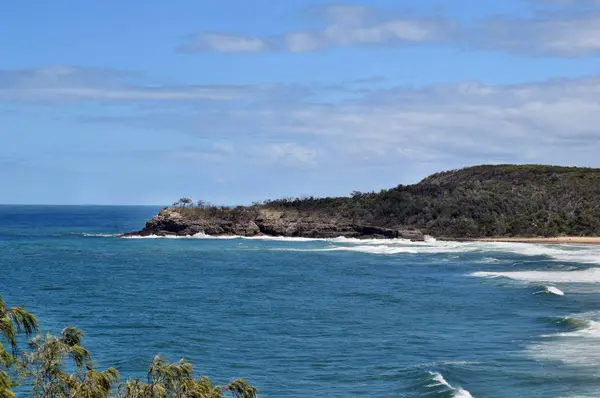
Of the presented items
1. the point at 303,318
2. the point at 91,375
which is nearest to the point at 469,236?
the point at 303,318

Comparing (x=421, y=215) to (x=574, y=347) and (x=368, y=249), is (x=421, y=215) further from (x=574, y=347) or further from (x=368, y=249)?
(x=574, y=347)

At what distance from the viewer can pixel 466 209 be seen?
4656 inches

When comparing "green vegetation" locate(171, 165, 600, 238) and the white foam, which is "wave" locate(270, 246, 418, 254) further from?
the white foam

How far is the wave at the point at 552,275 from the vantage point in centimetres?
6006

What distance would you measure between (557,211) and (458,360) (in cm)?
8740

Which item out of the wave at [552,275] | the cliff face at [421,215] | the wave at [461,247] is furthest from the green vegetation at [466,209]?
the wave at [552,275]

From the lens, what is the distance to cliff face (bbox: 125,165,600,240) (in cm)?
11275

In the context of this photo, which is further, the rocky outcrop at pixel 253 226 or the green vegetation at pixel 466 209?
the rocky outcrop at pixel 253 226

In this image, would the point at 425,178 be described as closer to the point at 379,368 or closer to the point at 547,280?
the point at 547,280

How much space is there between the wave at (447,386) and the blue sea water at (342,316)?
0.20 feet

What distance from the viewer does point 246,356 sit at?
34625mm

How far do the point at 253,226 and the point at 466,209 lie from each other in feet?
86.6

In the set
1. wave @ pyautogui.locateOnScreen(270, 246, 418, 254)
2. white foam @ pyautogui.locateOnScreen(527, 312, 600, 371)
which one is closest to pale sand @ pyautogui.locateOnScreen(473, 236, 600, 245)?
wave @ pyautogui.locateOnScreen(270, 246, 418, 254)

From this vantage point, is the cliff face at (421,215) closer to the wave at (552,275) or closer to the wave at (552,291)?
the wave at (552,275)
